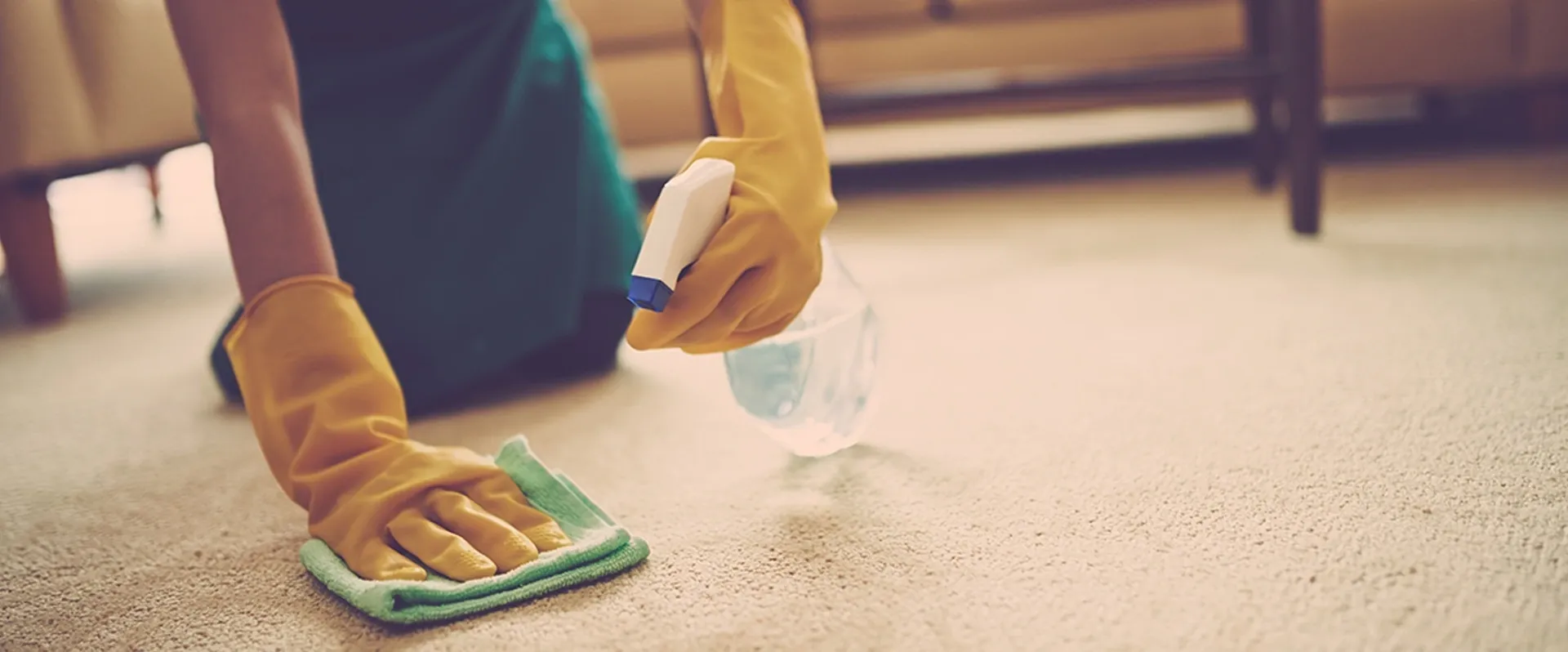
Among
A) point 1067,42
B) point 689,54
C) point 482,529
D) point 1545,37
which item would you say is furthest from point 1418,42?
point 482,529

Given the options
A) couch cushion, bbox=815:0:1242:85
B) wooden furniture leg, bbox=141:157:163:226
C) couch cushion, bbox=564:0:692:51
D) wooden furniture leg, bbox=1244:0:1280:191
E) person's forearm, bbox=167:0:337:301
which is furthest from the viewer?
wooden furniture leg, bbox=141:157:163:226

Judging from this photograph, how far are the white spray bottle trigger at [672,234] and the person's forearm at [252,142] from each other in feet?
0.72

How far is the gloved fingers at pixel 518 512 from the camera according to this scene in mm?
596

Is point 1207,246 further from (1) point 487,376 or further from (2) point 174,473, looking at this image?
(2) point 174,473

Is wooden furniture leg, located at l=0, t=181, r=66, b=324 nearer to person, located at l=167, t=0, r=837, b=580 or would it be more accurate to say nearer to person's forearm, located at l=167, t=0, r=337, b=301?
person, located at l=167, t=0, r=837, b=580

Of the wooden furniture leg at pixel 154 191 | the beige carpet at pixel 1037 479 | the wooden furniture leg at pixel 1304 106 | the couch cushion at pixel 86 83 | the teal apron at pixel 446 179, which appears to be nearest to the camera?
the beige carpet at pixel 1037 479

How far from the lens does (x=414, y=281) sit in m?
0.94

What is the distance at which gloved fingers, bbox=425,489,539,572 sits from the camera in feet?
1.90

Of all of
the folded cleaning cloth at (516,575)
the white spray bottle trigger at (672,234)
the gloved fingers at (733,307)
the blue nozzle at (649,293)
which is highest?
the white spray bottle trigger at (672,234)

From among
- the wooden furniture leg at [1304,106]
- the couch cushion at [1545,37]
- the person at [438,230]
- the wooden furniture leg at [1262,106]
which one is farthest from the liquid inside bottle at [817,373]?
the couch cushion at [1545,37]

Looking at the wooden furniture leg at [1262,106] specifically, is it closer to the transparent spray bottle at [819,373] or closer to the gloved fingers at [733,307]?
the transparent spray bottle at [819,373]

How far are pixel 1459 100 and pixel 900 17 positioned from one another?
935 mm

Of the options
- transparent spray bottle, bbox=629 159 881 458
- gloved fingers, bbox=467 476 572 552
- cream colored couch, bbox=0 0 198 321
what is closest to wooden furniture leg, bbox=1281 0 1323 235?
transparent spray bottle, bbox=629 159 881 458

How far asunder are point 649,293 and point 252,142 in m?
0.27
